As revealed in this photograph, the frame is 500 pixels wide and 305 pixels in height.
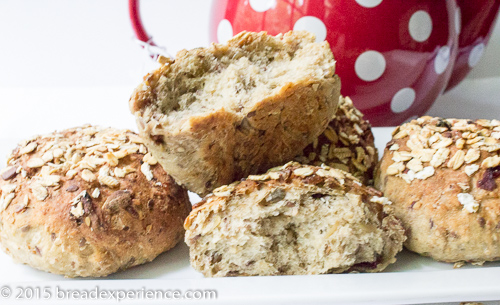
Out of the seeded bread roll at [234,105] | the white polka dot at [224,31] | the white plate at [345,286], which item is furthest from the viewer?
the white polka dot at [224,31]

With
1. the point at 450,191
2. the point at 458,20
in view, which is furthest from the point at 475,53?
the point at 450,191

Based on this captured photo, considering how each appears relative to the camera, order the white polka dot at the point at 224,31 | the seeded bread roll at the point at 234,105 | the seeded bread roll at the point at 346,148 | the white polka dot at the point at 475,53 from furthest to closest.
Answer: the white polka dot at the point at 475,53 < the white polka dot at the point at 224,31 < the seeded bread roll at the point at 346,148 < the seeded bread roll at the point at 234,105

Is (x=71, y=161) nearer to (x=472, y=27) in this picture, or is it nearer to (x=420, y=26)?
(x=420, y=26)

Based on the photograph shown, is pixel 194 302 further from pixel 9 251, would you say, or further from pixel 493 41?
pixel 493 41

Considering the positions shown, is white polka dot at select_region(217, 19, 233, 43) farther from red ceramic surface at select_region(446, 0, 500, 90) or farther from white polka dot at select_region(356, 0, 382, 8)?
red ceramic surface at select_region(446, 0, 500, 90)

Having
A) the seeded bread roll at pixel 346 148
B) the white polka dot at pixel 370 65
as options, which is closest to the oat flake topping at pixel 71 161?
the seeded bread roll at pixel 346 148

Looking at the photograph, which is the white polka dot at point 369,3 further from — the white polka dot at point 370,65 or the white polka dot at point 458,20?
the white polka dot at point 458,20
